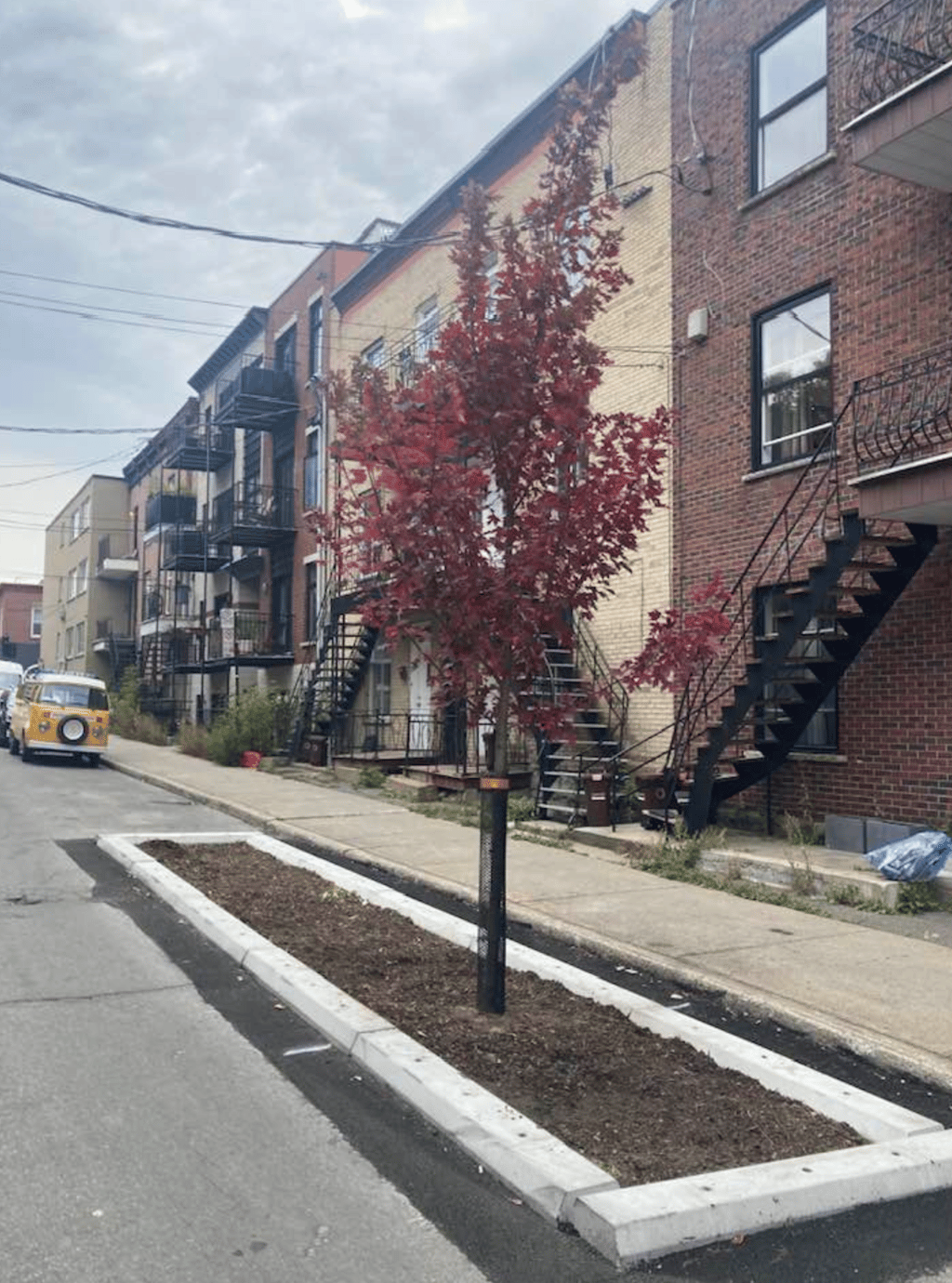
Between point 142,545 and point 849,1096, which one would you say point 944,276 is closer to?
point 849,1096

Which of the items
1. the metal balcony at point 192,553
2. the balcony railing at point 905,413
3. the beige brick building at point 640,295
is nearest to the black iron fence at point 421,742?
the beige brick building at point 640,295

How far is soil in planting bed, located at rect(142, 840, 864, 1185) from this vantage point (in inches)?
165

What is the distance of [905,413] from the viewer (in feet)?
34.5

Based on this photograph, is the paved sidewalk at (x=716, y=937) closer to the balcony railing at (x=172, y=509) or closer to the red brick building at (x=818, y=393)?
the red brick building at (x=818, y=393)

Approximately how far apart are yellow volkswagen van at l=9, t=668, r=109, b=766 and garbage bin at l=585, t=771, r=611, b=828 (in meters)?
14.1

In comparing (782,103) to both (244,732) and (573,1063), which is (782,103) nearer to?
(573,1063)

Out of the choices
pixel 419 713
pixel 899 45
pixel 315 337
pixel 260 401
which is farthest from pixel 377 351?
pixel 899 45

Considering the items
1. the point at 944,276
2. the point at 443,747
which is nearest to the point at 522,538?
the point at 944,276

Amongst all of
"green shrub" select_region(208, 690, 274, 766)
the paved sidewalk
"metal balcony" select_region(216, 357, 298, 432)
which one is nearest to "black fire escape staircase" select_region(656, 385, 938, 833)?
the paved sidewalk

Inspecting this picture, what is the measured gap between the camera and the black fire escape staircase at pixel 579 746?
13.2 metres

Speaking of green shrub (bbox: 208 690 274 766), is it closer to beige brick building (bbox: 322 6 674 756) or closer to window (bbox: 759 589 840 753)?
beige brick building (bbox: 322 6 674 756)

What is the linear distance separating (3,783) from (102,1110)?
604 inches

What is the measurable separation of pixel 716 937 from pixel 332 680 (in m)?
14.7

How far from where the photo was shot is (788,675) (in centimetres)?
1172
